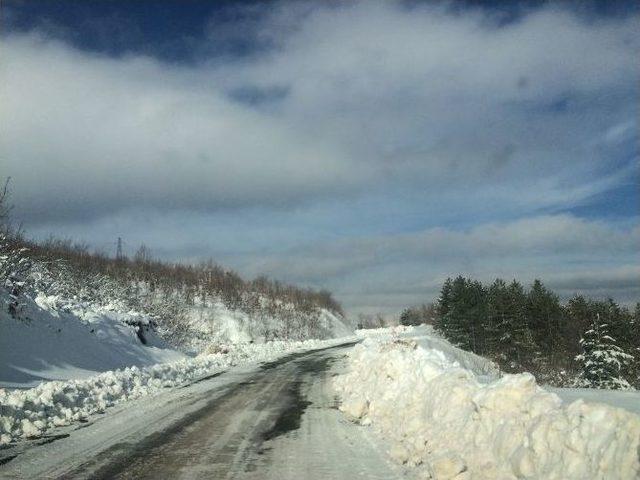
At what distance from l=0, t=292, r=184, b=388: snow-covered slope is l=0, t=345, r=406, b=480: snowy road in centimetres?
557

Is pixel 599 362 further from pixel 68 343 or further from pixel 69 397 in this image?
pixel 69 397

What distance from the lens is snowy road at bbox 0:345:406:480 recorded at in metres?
6.87

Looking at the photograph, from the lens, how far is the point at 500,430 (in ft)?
20.7

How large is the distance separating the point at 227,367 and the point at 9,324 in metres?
9.24

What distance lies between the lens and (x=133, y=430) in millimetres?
9586

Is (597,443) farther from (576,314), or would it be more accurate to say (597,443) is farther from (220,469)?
(576,314)

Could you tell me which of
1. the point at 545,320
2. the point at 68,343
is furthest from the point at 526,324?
the point at 68,343

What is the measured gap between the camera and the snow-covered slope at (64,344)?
1655 cm

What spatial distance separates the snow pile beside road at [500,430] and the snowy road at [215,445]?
2.15 feet

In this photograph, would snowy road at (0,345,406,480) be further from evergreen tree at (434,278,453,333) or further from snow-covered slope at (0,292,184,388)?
evergreen tree at (434,278,453,333)

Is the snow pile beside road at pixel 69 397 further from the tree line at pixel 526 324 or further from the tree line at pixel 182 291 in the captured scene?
the tree line at pixel 526 324

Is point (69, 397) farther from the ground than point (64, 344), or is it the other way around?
point (64, 344)

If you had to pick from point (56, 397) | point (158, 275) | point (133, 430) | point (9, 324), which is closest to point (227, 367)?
point (9, 324)

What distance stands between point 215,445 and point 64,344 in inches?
571
